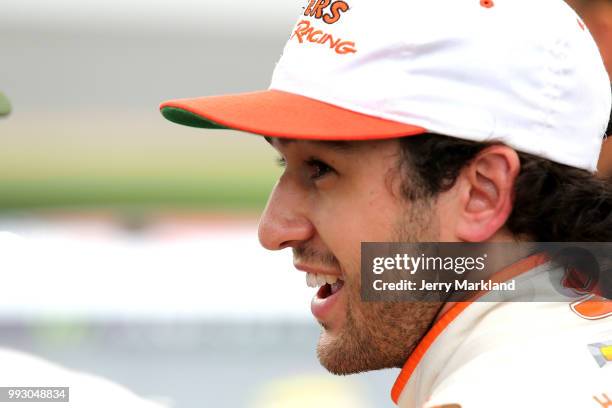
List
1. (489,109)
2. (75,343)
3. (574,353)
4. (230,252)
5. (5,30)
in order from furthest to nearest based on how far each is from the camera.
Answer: (5,30), (230,252), (75,343), (489,109), (574,353)

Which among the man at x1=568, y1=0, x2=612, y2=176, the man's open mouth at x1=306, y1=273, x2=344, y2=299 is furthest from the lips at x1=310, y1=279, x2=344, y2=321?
the man at x1=568, y1=0, x2=612, y2=176

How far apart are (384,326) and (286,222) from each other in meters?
0.17

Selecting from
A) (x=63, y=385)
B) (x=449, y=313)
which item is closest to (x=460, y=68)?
(x=449, y=313)

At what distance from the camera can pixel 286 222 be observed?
1.17m

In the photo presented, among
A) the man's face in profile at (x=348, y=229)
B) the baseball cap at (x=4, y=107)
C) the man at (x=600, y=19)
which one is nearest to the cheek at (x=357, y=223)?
the man's face in profile at (x=348, y=229)

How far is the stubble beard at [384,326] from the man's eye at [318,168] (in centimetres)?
11

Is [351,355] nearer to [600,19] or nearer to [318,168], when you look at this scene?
[318,168]

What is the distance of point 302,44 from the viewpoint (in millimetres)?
1149

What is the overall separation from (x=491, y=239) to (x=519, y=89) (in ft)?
0.56

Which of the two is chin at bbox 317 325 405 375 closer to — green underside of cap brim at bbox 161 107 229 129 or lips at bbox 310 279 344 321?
lips at bbox 310 279 344 321

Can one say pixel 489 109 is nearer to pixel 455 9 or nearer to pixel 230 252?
pixel 455 9

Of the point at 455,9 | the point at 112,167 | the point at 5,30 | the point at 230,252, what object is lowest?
the point at 455,9

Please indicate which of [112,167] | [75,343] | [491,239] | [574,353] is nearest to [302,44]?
[491,239]

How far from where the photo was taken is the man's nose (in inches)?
45.8
